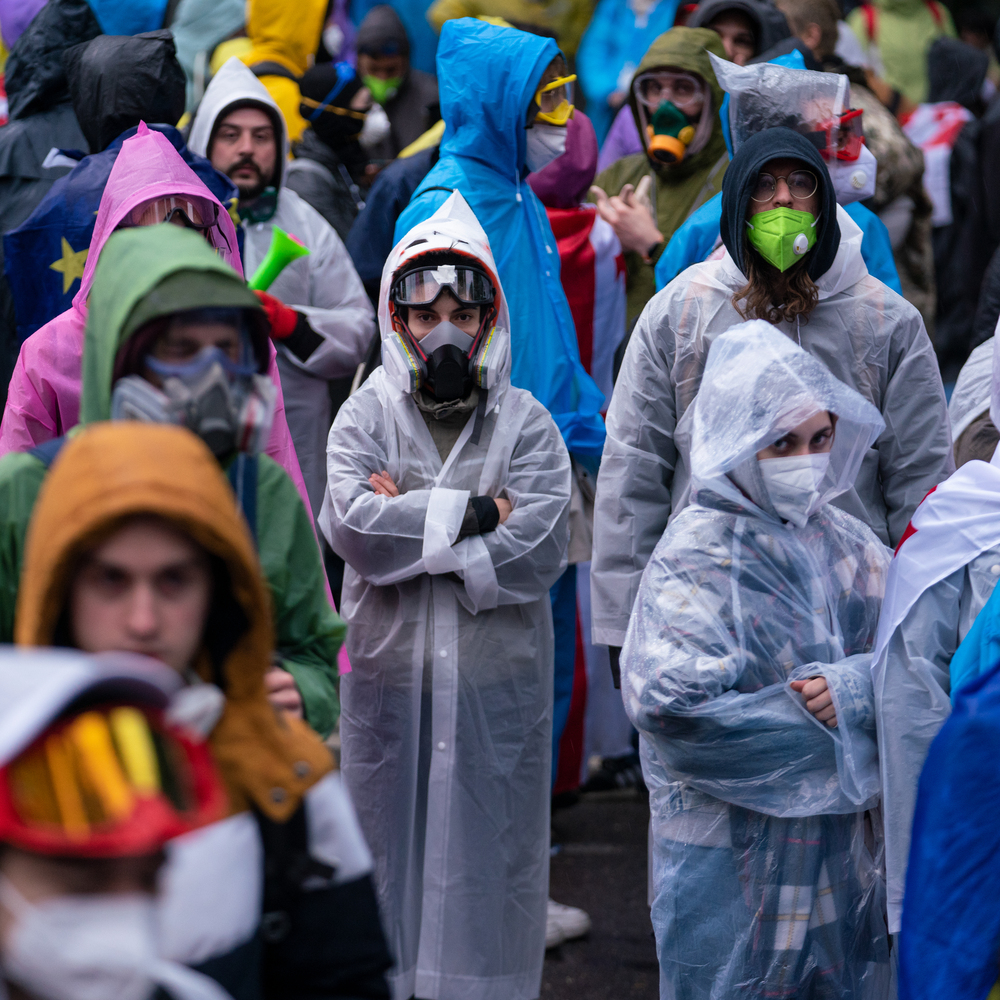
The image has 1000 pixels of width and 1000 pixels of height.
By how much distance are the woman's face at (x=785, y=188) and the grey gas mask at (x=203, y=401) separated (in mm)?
2006

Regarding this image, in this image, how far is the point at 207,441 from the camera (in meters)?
2.03

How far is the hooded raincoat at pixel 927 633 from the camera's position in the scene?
2684 mm

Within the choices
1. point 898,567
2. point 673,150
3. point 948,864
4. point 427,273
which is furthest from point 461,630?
point 673,150

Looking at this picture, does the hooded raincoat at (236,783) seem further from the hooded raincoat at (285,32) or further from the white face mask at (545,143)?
the hooded raincoat at (285,32)

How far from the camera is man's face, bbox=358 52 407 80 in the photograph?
7.98 metres

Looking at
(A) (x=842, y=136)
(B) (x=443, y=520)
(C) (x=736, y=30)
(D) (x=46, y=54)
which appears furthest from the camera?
(C) (x=736, y=30)

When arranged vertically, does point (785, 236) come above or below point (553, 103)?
below

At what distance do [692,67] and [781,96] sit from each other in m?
1.14

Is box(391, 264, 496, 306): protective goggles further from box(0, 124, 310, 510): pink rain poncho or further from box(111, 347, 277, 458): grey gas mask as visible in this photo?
box(111, 347, 277, 458): grey gas mask

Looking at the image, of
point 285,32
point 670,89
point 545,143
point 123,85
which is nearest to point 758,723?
point 545,143

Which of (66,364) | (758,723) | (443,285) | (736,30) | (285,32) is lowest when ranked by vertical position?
(758,723)

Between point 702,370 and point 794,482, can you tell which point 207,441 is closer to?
point 794,482

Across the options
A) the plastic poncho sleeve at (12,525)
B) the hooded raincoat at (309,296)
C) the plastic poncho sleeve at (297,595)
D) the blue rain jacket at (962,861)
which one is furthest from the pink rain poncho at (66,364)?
the hooded raincoat at (309,296)

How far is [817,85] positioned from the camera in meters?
4.32
